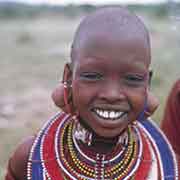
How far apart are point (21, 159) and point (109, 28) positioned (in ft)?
2.37

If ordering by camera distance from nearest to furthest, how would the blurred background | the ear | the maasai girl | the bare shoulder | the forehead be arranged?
the forehead → the ear → the bare shoulder → the maasai girl → the blurred background

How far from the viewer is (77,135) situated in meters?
2.08

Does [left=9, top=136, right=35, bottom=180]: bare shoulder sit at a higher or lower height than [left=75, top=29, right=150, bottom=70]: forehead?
lower

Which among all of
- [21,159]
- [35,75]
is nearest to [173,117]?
[21,159]

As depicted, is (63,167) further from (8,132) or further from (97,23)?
(8,132)

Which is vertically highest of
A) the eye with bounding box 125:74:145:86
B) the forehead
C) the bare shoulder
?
the forehead

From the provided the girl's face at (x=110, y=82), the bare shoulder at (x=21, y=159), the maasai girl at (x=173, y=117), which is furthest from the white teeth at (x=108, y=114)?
the maasai girl at (x=173, y=117)

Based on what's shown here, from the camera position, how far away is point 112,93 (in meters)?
1.84

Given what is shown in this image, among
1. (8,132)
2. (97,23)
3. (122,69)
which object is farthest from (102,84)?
(8,132)

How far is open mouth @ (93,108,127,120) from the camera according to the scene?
1899 mm

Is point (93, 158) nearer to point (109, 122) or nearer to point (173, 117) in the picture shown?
point (109, 122)

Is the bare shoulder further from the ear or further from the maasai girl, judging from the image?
the maasai girl

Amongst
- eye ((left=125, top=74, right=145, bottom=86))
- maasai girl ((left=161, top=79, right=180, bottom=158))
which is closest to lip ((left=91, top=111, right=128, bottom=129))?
eye ((left=125, top=74, right=145, bottom=86))

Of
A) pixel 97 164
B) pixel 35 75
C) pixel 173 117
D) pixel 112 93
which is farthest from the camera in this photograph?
pixel 35 75
